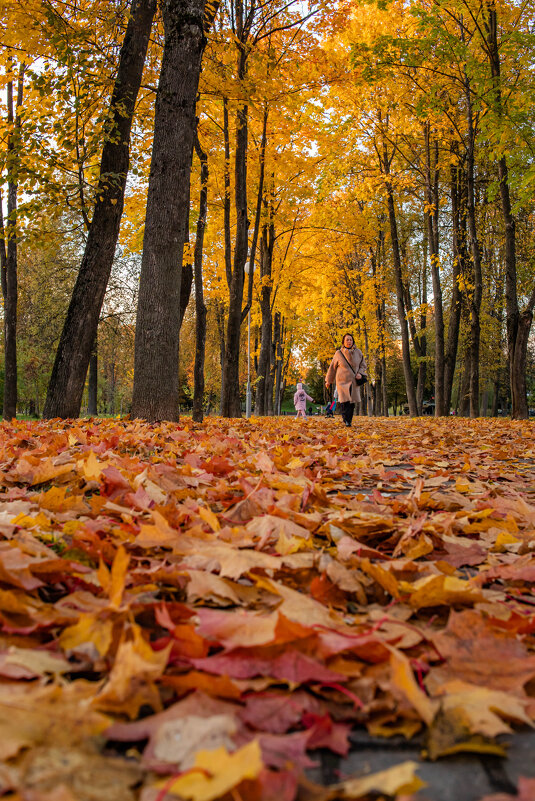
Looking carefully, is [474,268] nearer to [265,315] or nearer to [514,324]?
[514,324]

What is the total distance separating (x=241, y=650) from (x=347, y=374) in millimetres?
10199

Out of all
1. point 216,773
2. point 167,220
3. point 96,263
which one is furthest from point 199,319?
point 216,773

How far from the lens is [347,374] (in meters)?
10.9

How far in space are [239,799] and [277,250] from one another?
22880 millimetres

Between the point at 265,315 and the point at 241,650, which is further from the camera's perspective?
the point at 265,315

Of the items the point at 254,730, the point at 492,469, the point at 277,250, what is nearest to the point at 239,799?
the point at 254,730

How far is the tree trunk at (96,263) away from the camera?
7816 mm

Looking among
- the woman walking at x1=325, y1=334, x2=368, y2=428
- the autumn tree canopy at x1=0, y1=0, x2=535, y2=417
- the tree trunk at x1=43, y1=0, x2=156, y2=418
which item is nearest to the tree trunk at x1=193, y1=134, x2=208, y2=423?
the autumn tree canopy at x1=0, y1=0, x2=535, y2=417

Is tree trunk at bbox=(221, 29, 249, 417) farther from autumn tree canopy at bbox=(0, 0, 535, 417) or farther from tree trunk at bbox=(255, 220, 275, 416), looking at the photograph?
tree trunk at bbox=(255, 220, 275, 416)

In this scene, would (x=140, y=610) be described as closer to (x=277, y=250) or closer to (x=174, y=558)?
(x=174, y=558)

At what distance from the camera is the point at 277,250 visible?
2248 cm

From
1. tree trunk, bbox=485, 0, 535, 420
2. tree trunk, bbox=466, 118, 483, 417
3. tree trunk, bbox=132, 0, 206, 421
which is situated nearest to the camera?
tree trunk, bbox=132, 0, 206, 421

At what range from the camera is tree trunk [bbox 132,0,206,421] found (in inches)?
261

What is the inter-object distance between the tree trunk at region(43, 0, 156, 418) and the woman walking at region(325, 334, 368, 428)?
4.95 metres
